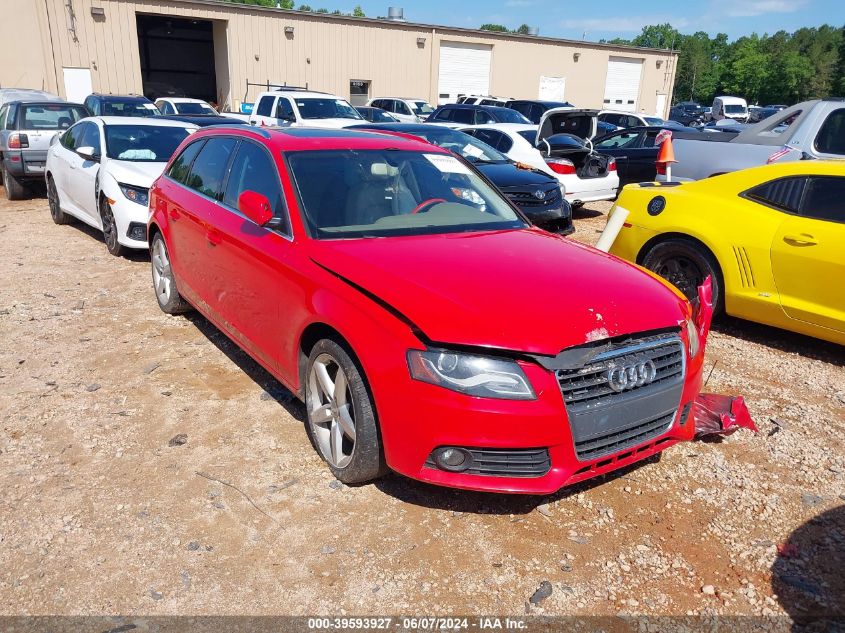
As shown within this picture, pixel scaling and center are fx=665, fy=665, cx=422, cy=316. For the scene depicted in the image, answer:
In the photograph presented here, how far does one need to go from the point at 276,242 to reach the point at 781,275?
154 inches

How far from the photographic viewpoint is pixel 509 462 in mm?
2875

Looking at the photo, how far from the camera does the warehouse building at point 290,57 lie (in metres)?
26.2

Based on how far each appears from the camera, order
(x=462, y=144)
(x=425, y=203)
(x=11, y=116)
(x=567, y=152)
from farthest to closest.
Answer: (x=11, y=116) → (x=567, y=152) → (x=462, y=144) → (x=425, y=203)

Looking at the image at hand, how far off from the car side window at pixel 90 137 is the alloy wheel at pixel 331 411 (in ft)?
20.8

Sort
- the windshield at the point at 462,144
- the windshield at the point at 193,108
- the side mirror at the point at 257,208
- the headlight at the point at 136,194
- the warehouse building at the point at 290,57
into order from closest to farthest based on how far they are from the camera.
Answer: the side mirror at the point at 257,208 < the headlight at the point at 136,194 < the windshield at the point at 462,144 < the windshield at the point at 193,108 < the warehouse building at the point at 290,57

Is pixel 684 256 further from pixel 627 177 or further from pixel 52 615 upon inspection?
pixel 627 177

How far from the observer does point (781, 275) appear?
205 inches

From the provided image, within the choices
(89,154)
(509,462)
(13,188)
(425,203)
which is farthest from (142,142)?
(509,462)

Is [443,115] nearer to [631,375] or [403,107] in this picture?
[403,107]

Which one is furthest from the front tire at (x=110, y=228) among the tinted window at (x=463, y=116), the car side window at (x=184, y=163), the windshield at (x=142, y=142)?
the tinted window at (x=463, y=116)

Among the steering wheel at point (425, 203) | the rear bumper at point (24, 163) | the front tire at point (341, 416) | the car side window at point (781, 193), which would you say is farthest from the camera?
the rear bumper at point (24, 163)

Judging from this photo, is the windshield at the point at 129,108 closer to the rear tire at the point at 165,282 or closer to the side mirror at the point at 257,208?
the rear tire at the point at 165,282

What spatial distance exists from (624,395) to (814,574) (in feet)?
3.75

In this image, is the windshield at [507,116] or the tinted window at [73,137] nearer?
the tinted window at [73,137]
